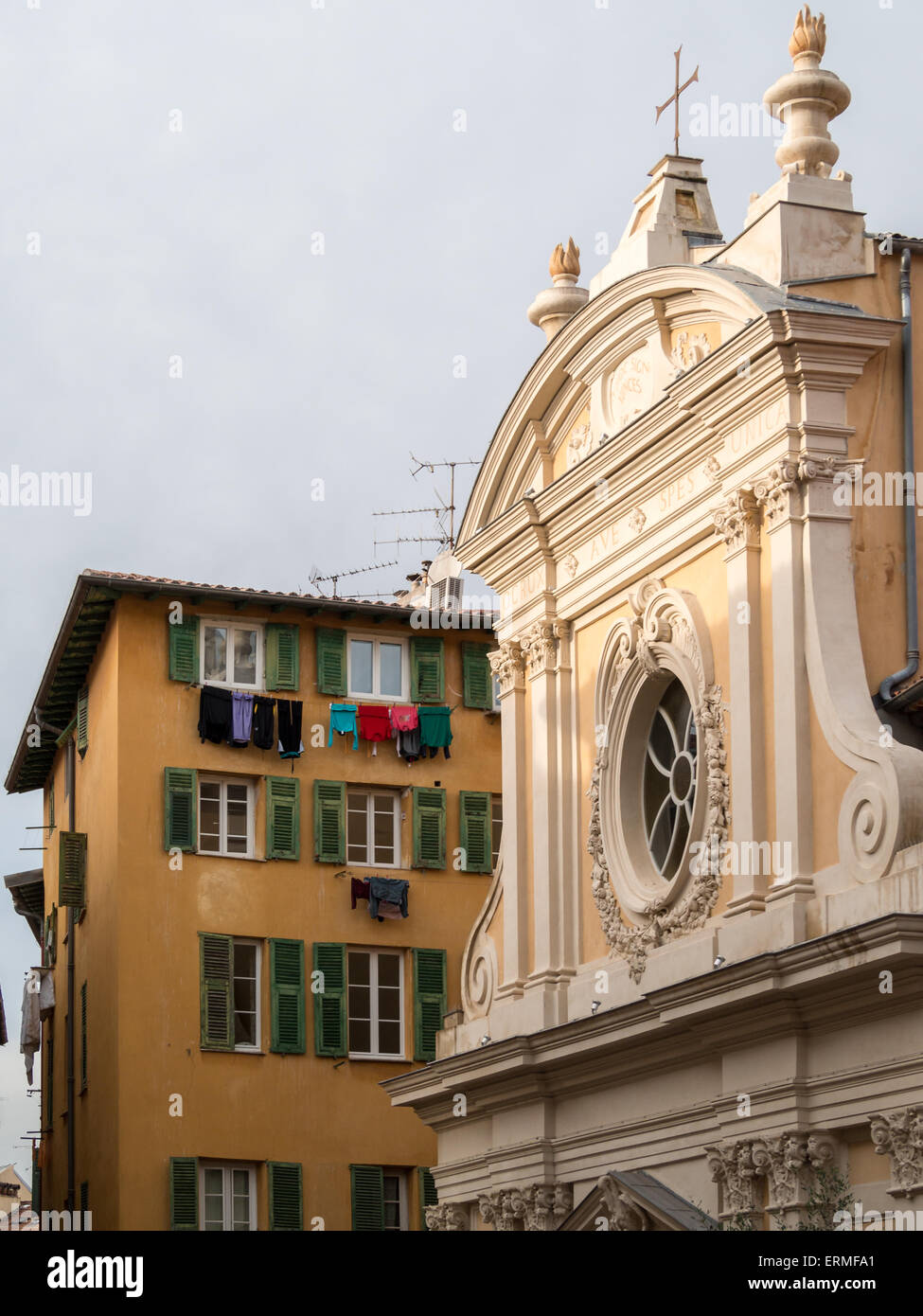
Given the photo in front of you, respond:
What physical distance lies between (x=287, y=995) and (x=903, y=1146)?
15.9 m

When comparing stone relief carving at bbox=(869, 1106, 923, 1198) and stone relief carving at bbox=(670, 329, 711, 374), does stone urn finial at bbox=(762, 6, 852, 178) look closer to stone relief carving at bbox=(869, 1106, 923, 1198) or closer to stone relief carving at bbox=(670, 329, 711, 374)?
stone relief carving at bbox=(670, 329, 711, 374)

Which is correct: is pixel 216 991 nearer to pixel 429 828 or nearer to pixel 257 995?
pixel 257 995

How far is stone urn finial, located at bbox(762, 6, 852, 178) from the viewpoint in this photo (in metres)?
19.7

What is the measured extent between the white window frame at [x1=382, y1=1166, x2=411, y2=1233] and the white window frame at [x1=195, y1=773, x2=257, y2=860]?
14.9 feet

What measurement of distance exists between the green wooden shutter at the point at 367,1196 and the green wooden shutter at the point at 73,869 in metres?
5.67

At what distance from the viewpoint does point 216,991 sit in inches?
1219

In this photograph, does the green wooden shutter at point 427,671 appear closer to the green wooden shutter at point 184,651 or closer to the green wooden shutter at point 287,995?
the green wooden shutter at point 184,651

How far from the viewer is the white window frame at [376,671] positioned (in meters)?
33.2

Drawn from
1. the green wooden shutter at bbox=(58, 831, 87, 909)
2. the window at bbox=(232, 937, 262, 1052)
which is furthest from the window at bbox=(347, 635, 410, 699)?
the green wooden shutter at bbox=(58, 831, 87, 909)

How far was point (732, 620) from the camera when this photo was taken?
19.5 meters

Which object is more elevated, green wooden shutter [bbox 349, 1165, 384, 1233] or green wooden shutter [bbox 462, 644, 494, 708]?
green wooden shutter [bbox 462, 644, 494, 708]

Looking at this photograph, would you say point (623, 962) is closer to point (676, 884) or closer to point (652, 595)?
point (676, 884)
